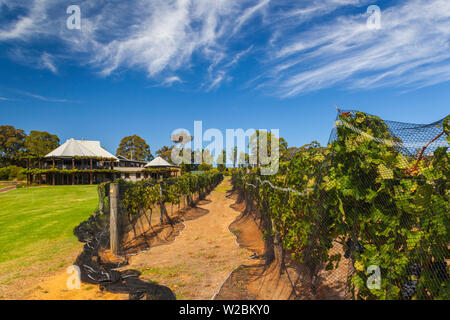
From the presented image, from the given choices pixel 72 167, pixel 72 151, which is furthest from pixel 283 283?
pixel 72 151

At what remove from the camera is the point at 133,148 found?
259 feet

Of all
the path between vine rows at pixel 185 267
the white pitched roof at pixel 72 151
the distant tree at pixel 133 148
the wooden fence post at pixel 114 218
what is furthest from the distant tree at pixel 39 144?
the path between vine rows at pixel 185 267

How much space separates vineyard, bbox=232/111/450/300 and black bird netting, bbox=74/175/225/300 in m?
2.99

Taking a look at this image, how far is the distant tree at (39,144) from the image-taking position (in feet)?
129

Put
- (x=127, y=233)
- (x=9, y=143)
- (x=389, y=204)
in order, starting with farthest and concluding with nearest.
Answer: (x=9, y=143) < (x=127, y=233) < (x=389, y=204)

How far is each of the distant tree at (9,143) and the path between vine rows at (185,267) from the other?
69.5m

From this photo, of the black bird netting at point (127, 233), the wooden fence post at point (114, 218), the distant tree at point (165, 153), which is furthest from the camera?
the distant tree at point (165, 153)

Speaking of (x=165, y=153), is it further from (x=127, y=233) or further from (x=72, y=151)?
(x=127, y=233)

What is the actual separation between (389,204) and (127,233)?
740 centimetres

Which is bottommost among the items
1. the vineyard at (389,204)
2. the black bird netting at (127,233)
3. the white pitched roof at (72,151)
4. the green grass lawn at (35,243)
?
the green grass lawn at (35,243)

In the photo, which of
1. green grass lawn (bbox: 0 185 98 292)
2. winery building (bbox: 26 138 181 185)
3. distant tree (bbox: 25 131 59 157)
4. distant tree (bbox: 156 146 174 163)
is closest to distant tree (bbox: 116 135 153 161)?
distant tree (bbox: 156 146 174 163)

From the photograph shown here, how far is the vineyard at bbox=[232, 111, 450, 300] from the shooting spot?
2113mm

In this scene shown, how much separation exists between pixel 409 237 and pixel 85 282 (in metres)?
5.23

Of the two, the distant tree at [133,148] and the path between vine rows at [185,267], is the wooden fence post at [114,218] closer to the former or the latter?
the path between vine rows at [185,267]
